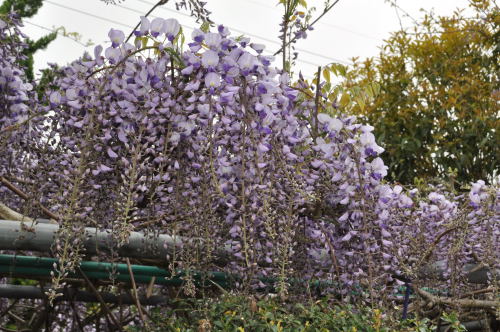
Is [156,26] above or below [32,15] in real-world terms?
→ below

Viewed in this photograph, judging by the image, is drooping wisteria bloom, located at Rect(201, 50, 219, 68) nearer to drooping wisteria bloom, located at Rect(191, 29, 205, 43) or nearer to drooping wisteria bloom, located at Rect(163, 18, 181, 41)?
drooping wisteria bloom, located at Rect(191, 29, 205, 43)

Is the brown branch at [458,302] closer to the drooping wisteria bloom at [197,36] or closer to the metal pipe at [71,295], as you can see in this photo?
the metal pipe at [71,295]

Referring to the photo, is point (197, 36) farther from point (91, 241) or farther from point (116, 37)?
point (91, 241)

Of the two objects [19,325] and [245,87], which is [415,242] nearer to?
[245,87]

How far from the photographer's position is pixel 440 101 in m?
7.41

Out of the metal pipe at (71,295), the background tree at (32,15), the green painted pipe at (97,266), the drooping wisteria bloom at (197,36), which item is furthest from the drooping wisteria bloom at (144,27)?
the background tree at (32,15)

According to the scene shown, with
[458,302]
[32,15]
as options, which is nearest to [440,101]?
[458,302]

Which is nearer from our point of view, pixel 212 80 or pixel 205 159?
pixel 212 80

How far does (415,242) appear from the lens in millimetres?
2752

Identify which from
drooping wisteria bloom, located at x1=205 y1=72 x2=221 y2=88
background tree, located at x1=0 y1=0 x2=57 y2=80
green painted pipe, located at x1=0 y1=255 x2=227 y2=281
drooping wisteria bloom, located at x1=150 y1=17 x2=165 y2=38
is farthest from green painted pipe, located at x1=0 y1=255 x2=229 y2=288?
background tree, located at x1=0 y1=0 x2=57 y2=80

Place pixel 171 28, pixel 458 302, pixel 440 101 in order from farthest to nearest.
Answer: pixel 440 101 → pixel 458 302 → pixel 171 28

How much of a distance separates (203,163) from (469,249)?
1.83 metres

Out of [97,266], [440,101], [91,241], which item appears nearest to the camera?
[91,241]

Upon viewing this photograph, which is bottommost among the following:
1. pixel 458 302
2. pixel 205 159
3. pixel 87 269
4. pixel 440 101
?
pixel 87 269
